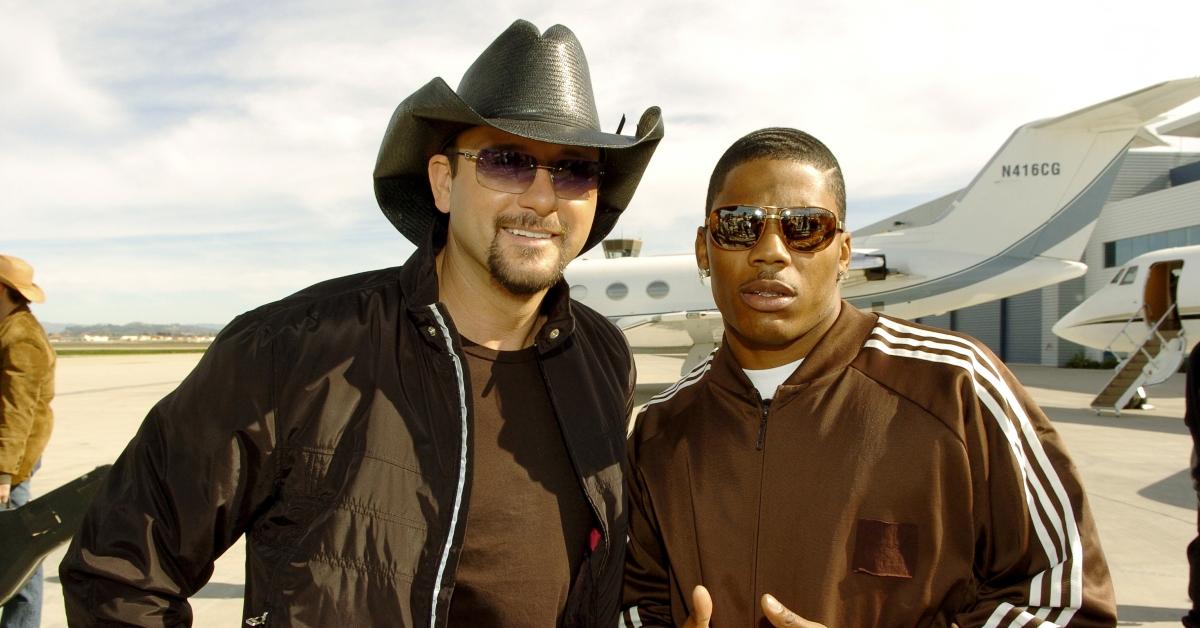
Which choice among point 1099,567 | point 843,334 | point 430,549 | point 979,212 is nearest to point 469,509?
point 430,549

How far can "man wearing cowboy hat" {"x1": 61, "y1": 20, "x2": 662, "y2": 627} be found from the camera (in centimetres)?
162

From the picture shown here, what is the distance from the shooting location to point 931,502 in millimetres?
1562

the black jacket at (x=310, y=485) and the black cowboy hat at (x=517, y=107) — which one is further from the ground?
the black cowboy hat at (x=517, y=107)

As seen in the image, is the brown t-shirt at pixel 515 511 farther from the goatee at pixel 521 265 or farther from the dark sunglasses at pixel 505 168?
the dark sunglasses at pixel 505 168

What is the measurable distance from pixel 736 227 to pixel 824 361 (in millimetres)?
389

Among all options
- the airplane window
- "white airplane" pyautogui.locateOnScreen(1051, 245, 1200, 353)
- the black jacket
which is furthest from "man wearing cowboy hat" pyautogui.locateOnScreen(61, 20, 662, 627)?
"white airplane" pyautogui.locateOnScreen(1051, 245, 1200, 353)

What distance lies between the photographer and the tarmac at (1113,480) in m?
4.68

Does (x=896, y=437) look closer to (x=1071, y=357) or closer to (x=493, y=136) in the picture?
(x=493, y=136)

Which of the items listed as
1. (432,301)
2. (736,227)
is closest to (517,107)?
(432,301)

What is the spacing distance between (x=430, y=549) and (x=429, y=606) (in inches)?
4.7

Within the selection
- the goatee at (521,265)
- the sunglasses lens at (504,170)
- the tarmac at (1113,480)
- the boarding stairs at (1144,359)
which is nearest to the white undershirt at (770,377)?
the goatee at (521,265)

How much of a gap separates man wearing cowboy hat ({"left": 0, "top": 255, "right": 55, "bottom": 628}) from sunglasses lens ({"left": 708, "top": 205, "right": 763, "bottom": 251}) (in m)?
3.99

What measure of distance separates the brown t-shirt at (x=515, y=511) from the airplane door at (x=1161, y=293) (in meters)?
16.9

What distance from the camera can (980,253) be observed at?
16578 millimetres
